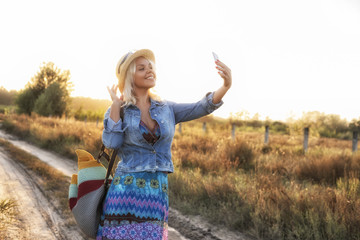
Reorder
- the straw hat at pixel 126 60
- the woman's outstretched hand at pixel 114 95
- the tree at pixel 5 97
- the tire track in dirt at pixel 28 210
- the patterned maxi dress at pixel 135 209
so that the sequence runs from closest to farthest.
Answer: the patterned maxi dress at pixel 135 209
the woman's outstretched hand at pixel 114 95
the straw hat at pixel 126 60
the tire track in dirt at pixel 28 210
the tree at pixel 5 97

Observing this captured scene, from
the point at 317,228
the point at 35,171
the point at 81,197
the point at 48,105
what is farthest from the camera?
the point at 48,105

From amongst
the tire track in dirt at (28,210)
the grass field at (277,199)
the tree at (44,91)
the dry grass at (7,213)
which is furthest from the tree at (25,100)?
the dry grass at (7,213)

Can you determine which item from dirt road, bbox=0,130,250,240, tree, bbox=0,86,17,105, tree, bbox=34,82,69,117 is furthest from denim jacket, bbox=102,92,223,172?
tree, bbox=0,86,17,105

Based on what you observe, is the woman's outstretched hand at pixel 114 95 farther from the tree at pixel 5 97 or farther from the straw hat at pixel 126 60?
the tree at pixel 5 97

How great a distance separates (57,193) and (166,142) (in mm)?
4229

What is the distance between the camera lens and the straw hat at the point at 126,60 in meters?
2.07

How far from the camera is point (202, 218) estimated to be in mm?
4723

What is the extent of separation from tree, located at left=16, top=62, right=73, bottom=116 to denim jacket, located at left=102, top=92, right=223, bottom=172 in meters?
30.5

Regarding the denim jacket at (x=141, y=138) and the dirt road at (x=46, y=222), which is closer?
the denim jacket at (x=141, y=138)

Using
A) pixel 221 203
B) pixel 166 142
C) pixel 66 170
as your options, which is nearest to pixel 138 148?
pixel 166 142

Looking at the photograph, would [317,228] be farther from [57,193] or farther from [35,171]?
[35,171]

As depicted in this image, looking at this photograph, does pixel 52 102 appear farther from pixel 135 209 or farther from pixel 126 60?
pixel 135 209

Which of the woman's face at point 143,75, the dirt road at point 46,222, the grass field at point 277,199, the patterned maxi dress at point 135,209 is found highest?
the woman's face at point 143,75

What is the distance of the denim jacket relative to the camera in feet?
6.32
